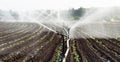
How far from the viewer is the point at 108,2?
52188 millimetres

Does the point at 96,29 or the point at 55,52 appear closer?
the point at 55,52

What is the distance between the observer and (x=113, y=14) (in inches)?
2884

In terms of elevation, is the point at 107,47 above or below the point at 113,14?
above

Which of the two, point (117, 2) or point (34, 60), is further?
point (117, 2)

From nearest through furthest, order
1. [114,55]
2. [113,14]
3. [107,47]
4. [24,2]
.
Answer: [114,55] → [107,47] → [24,2] → [113,14]

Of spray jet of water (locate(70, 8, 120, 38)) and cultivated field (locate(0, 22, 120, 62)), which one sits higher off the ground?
cultivated field (locate(0, 22, 120, 62))

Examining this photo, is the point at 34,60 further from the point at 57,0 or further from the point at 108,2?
the point at 57,0

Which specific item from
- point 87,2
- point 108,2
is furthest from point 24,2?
point 108,2

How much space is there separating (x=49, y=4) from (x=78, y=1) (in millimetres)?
6352

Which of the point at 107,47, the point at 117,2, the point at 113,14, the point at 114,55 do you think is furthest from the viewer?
the point at 113,14

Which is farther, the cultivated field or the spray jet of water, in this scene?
the spray jet of water

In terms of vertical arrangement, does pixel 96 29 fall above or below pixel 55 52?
below

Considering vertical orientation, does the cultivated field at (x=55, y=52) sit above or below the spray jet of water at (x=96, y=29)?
above

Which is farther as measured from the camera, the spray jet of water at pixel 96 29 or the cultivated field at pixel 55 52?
the spray jet of water at pixel 96 29
